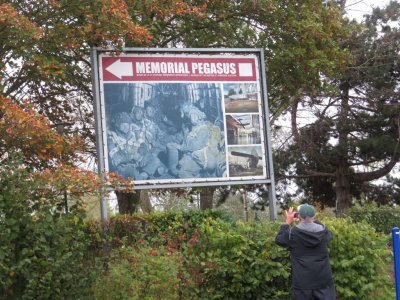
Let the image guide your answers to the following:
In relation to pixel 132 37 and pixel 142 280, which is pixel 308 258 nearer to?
pixel 142 280

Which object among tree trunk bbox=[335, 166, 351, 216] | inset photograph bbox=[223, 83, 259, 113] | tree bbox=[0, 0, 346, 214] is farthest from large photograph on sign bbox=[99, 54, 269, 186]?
tree trunk bbox=[335, 166, 351, 216]

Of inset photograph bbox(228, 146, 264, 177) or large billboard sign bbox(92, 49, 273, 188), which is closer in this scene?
large billboard sign bbox(92, 49, 273, 188)

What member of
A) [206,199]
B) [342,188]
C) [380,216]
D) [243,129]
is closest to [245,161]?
[243,129]

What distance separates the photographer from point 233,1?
57.6 ft

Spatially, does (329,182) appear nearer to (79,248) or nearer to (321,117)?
(321,117)

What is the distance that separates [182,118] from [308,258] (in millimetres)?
5563

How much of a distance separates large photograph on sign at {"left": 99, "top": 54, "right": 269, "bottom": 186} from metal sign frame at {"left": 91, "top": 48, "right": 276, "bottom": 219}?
0.7 inches

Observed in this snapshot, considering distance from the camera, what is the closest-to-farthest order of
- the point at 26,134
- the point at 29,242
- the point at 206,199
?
the point at 29,242
the point at 26,134
the point at 206,199

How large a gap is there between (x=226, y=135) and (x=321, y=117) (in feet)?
53.0

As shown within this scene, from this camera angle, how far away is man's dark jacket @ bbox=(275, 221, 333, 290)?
26.4 ft

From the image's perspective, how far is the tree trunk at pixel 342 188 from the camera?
2895 cm

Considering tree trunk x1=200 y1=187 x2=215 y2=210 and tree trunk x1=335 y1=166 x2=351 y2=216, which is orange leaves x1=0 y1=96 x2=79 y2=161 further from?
tree trunk x1=335 y1=166 x2=351 y2=216

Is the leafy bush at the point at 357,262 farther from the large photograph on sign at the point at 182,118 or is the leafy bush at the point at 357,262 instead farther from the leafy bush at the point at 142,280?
the large photograph on sign at the point at 182,118

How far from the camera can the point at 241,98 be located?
44.4 feet
